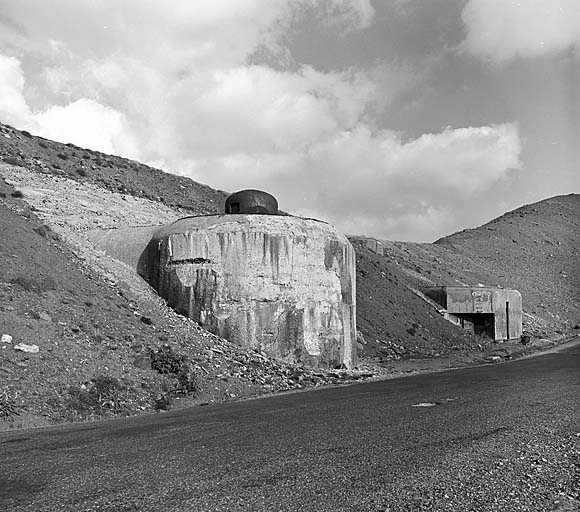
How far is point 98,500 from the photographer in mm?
6078

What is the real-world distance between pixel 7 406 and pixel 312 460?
6.50 metres

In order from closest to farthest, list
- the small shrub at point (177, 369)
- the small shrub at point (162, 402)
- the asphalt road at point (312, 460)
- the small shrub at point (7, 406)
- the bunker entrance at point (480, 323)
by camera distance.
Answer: the asphalt road at point (312, 460) → the small shrub at point (7, 406) → the small shrub at point (162, 402) → the small shrub at point (177, 369) → the bunker entrance at point (480, 323)

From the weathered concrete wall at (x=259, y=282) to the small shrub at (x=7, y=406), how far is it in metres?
8.29

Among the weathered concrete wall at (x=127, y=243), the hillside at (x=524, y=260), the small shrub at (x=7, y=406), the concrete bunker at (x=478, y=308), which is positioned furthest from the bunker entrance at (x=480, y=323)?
the small shrub at (x=7, y=406)

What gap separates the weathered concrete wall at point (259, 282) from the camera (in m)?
19.7

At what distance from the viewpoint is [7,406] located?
37.2 ft

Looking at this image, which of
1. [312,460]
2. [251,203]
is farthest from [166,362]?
[251,203]

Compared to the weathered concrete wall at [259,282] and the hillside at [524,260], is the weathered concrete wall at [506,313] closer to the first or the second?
the hillside at [524,260]

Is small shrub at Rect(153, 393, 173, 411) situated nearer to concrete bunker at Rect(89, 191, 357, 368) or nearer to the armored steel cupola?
concrete bunker at Rect(89, 191, 357, 368)

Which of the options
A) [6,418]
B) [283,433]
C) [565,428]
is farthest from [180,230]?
[565,428]

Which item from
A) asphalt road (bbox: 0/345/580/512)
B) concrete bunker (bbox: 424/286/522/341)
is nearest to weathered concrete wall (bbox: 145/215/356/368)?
asphalt road (bbox: 0/345/580/512)

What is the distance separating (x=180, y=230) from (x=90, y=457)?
13.4 meters

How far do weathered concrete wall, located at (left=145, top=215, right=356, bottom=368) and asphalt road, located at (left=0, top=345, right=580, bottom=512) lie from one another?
24.8 feet

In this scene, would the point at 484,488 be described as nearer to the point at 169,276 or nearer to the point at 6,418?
the point at 6,418
